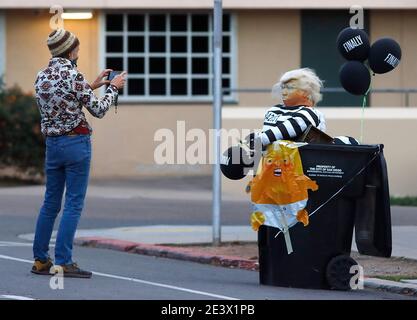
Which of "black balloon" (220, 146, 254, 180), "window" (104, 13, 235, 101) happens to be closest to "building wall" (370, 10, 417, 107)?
"window" (104, 13, 235, 101)

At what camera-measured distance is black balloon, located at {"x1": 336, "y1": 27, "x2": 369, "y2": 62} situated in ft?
34.3

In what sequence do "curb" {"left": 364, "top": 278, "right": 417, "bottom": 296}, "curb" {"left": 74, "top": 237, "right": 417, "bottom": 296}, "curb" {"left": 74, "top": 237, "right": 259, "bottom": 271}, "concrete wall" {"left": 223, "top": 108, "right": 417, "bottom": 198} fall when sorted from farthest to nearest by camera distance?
"concrete wall" {"left": 223, "top": 108, "right": 417, "bottom": 198} → "curb" {"left": 74, "top": 237, "right": 259, "bottom": 271} → "curb" {"left": 74, "top": 237, "right": 417, "bottom": 296} → "curb" {"left": 364, "top": 278, "right": 417, "bottom": 296}

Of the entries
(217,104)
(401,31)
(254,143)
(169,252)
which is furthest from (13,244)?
(401,31)

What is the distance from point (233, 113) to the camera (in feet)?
60.5

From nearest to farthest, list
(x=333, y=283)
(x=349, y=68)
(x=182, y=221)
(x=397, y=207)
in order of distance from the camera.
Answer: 1. (x=333, y=283)
2. (x=349, y=68)
3. (x=182, y=221)
4. (x=397, y=207)

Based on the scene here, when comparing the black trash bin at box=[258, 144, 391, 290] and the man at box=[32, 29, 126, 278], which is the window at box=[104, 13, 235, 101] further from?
the black trash bin at box=[258, 144, 391, 290]

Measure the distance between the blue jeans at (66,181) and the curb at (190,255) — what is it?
2195 mm

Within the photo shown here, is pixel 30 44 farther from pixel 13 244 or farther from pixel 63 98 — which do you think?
pixel 63 98

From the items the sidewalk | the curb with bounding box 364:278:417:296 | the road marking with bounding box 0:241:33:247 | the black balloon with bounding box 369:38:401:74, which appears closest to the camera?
the curb with bounding box 364:278:417:296

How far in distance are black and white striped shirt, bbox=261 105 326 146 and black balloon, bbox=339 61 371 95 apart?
55.8 inches

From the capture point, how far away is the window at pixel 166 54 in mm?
A: 20891

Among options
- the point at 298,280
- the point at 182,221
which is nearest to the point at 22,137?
the point at 182,221

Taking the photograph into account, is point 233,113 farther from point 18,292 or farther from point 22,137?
point 18,292
